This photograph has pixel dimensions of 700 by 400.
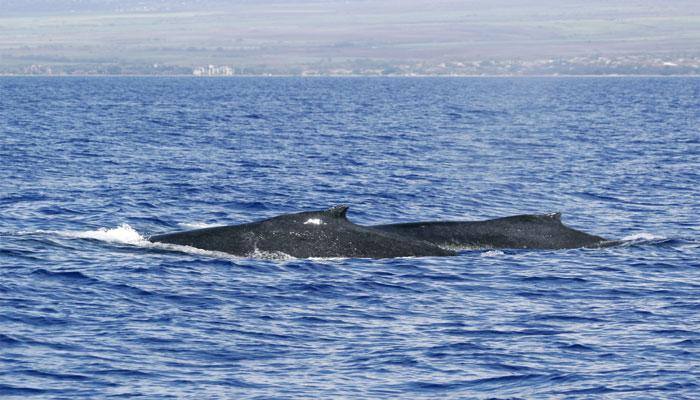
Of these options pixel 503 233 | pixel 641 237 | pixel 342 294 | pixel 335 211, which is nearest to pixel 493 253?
pixel 503 233

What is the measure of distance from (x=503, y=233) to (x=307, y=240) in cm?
515

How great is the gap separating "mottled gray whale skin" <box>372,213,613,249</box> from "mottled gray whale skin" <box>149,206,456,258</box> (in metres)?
1.11

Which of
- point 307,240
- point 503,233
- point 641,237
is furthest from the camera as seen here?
point 641,237

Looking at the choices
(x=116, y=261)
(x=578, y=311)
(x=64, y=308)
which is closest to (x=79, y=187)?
(x=116, y=261)

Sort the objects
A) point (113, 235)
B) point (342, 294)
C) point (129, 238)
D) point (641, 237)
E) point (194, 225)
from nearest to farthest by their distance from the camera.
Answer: point (342, 294), point (129, 238), point (113, 235), point (641, 237), point (194, 225)

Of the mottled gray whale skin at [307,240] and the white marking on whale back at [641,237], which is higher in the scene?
the mottled gray whale skin at [307,240]

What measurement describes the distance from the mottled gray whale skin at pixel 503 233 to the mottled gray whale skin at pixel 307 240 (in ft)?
3.64

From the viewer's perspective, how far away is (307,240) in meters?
27.6

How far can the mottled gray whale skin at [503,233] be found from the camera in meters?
29.5

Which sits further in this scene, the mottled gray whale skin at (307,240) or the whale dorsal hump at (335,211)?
the whale dorsal hump at (335,211)

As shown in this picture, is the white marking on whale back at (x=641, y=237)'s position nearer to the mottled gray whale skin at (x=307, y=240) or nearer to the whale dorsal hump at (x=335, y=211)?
the mottled gray whale skin at (x=307, y=240)

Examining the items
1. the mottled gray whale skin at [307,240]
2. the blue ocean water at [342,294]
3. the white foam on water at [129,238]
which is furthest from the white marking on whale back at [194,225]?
the mottled gray whale skin at [307,240]

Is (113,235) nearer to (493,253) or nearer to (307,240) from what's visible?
(307,240)

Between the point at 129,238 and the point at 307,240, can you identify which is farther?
the point at 129,238
